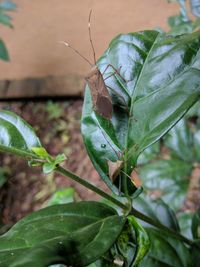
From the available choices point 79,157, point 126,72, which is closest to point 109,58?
point 126,72

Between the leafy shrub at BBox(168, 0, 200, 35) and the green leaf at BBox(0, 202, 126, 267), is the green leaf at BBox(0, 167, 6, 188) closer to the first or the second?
the leafy shrub at BBox(168, 0, 200, 35)

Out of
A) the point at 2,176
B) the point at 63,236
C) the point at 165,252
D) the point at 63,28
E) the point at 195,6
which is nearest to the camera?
the point at 63,236

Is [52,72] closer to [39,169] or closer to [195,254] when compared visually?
[39,169]

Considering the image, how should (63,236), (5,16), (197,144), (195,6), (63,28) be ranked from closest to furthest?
1. (63,236)
2. (195,6)
3. (197,144)
4. (5,16)
5. (63,28)

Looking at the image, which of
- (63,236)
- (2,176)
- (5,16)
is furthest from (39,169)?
(63,236)

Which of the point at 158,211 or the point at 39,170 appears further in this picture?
the point at 39,170

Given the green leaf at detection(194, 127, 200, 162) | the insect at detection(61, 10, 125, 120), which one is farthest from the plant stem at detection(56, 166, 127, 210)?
the green leaf at detection(194, 127, 200, 162)

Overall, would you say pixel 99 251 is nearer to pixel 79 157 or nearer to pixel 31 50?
pixel 79 157
